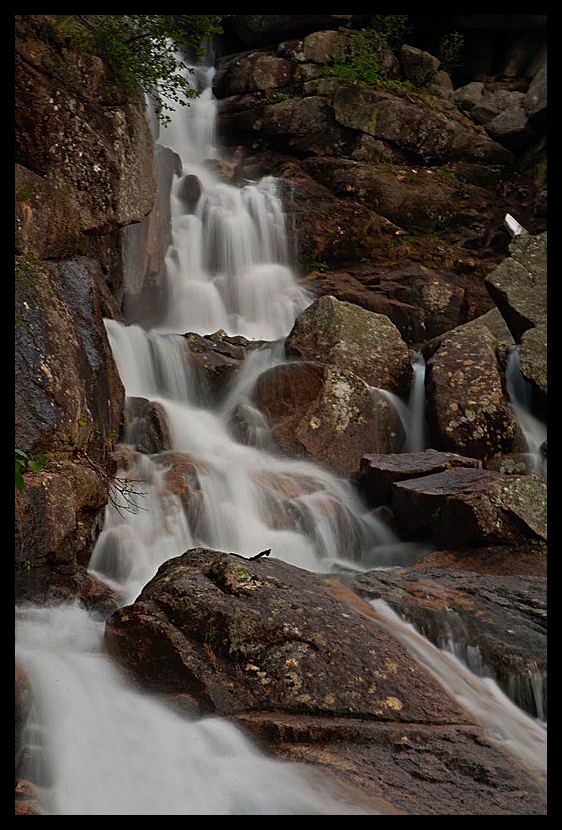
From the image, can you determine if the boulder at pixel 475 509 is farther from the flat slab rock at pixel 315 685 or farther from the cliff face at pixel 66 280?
the cliff face at pixel 66 280

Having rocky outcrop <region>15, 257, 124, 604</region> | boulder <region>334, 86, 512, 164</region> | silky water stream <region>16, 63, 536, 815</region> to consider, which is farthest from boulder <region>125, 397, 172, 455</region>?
boulder <region>334, 86, 512, 164</region>

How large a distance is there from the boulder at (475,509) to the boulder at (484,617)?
843mm

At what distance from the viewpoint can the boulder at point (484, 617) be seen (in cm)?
431

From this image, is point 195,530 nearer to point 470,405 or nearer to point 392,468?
point 392,468

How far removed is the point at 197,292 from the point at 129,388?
424 cm

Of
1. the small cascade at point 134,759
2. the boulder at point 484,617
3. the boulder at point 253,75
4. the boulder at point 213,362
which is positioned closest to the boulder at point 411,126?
the boulder at point 253,75

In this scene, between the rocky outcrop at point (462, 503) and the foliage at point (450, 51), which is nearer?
the rocky outcrop at point (462, 503)

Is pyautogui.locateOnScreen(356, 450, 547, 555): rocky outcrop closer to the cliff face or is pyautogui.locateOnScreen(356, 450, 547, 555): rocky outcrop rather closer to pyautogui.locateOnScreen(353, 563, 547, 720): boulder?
pyautogui.locateOnScreen(353, 563, 547, 720): boulder

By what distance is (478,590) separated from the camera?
17.6ft

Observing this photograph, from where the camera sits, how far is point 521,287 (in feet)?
36.1

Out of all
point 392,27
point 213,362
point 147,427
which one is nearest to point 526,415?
point 213,362

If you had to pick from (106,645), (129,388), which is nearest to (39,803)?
(106,645)
